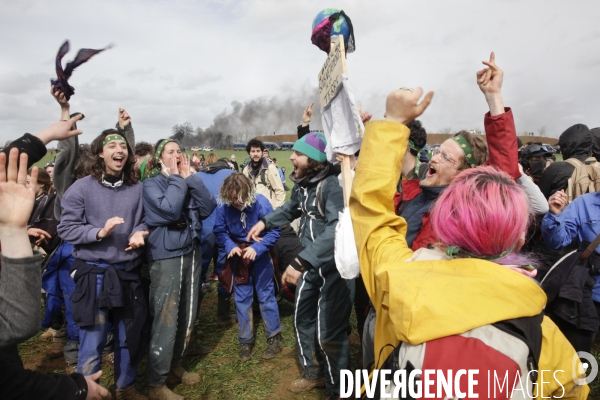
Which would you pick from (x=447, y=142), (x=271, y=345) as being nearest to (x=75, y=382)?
(x=447, y=142)

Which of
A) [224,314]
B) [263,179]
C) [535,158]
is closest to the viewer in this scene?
[224,314]

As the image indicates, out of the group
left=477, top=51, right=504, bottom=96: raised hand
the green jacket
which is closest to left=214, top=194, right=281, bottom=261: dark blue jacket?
the green jacket

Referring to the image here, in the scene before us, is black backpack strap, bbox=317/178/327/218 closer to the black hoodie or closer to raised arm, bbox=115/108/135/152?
raised arm, bbox=115/108/135/152

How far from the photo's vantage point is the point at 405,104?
1461 millimetres

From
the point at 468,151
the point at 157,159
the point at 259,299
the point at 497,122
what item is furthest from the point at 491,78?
the point at 259,299

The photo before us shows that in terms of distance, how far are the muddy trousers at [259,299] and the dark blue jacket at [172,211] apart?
94 centimetres

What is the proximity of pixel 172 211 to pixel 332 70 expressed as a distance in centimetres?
175

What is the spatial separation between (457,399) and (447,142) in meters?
1.85

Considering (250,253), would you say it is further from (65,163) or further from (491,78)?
(491,78)

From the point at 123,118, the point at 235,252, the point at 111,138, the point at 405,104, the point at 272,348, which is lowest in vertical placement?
the point at 272,348

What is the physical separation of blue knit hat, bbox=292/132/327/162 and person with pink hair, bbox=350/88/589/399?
188 cm

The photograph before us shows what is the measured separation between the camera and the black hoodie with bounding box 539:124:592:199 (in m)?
4.23

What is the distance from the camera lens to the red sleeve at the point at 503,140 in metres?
2.09

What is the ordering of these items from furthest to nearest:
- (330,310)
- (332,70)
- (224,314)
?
(224,314) → (330,310) → (332,70)
